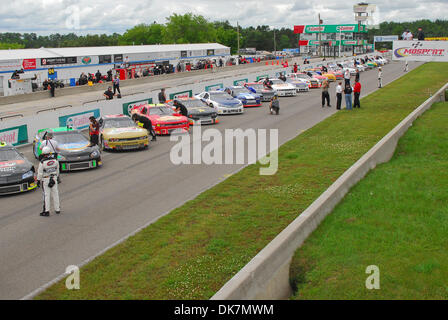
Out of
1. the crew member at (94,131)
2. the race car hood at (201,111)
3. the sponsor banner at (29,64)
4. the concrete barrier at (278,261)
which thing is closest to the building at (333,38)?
the sponsor banner at (29,64)

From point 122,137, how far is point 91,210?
7.53 metres

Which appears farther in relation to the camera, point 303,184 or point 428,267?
point 303,184

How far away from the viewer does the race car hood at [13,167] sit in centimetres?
1335

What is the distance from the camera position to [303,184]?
12242mm

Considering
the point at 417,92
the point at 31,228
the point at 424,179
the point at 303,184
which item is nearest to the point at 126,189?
the point at 31,228

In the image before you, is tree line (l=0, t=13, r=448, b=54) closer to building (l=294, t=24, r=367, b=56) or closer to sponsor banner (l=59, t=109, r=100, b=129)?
building (l=294, t=24, r=367, b=56)

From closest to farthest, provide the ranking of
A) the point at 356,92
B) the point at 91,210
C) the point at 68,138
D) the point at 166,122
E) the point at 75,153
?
the point at 91,210 → the point at 75,153 → the point at 68,138 → the point at 166,122 → the point at 356,92

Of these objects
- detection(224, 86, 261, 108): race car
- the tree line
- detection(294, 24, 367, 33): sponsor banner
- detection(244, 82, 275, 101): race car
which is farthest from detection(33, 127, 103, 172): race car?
detection(294, 24, 367, 33): sponsor banner

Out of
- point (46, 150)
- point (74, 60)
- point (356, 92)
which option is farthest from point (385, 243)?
point (74, 60)

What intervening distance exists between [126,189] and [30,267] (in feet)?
17.3

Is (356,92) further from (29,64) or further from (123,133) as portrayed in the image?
(29,64)

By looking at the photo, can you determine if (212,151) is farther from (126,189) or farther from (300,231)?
(300,231)

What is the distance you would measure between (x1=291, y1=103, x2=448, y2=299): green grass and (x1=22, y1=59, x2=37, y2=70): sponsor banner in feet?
123

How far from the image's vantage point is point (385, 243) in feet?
25.2
